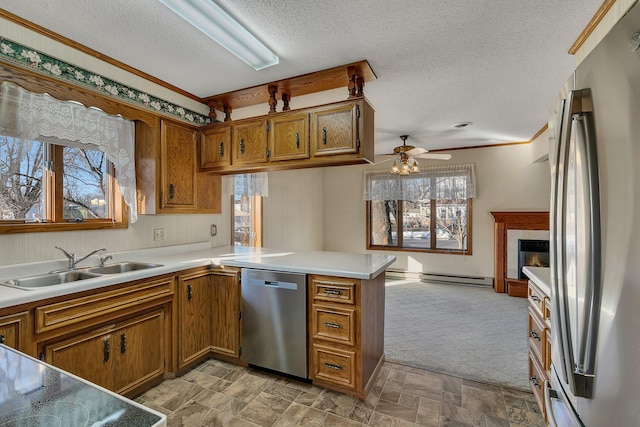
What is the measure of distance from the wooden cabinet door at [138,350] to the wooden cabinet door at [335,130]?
1793mm

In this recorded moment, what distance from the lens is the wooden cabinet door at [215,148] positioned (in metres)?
2.96

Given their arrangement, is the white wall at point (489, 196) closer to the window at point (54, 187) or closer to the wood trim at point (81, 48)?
the wood trim at point (81, 48)

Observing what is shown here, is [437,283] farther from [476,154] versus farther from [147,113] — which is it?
[147,113]

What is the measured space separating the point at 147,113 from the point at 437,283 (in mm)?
5250

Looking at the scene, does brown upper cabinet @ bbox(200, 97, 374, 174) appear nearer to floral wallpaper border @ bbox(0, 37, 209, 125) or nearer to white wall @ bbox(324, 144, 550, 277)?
floral wallpaper border @ bbox(0, 37, 209, 125)

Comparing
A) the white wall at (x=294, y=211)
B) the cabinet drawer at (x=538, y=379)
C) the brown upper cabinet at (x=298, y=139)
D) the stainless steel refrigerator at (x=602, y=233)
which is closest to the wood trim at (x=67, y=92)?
the brown upper cabinet at (x=298, y=139)

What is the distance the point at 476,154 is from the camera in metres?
5.40

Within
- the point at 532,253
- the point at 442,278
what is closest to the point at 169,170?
the point at 442,278

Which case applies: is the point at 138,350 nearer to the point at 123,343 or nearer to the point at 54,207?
the point at 123,343

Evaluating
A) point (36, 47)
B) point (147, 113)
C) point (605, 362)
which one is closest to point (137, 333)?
point (147, 113)

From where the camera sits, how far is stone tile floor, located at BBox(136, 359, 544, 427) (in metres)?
1.92

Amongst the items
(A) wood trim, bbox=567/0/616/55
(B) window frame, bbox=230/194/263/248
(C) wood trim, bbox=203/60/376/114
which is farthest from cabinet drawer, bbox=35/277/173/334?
(A) wood trim, bbox=567/0/616/55

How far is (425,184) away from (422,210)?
0.53m

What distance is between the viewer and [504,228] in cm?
500
